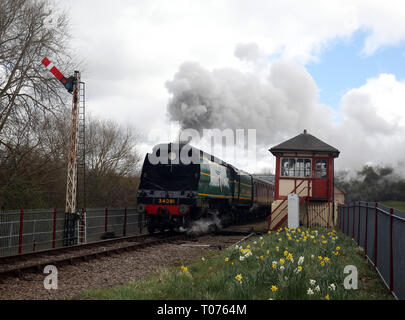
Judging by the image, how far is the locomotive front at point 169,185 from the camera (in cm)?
1656

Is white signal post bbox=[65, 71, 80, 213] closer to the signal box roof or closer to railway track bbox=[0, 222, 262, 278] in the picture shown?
railway track bbox=[0, 222, 262, 278]

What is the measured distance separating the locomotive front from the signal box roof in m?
5.89

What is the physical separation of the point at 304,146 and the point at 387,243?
1414cm

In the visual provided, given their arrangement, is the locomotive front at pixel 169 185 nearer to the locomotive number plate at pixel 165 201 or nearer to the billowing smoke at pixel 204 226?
the locomotive number plate at pixel 165 201

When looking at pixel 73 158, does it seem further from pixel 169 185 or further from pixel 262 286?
pixel 262 286

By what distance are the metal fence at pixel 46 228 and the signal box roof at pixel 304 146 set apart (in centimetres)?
834

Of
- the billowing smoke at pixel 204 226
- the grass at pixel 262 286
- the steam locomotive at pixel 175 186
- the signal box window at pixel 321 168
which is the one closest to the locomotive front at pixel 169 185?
the steam locomotive at pixel 175 186

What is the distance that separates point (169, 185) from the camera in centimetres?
1691

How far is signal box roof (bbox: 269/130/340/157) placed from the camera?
2075cm

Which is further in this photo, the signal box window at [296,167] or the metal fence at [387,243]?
the signal box window at [296,167]

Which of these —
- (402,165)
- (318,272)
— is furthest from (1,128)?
(402,165)
